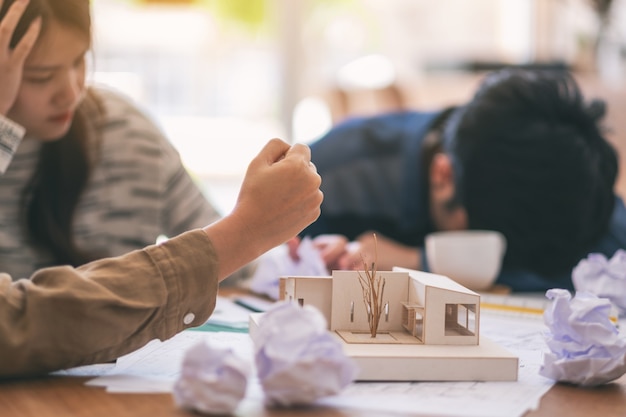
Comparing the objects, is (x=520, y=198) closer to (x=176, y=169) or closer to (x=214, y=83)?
(x=176, y=169)

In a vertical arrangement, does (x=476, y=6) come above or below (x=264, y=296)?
above

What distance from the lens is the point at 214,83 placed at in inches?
177

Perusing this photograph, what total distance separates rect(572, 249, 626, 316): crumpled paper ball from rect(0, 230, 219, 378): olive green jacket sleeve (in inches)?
21.7

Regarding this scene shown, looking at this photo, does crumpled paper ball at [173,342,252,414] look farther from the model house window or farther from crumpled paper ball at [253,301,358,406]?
the model house window

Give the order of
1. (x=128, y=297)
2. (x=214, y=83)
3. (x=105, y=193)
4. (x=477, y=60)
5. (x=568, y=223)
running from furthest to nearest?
(x=214, y=83)
(x=477, y=60)
(x=105, y=193)
(x=568, y=223)
(x=128, y=297)

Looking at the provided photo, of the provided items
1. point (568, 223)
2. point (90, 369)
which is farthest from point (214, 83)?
point (90, 369)

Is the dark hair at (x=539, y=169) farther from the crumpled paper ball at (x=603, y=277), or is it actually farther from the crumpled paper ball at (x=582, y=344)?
the crumpled paper ball at (x=582, y=344)

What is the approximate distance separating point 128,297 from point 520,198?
0.93 m

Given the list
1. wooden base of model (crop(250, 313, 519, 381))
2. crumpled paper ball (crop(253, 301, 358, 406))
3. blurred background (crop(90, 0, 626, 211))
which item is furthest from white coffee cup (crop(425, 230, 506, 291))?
blurred background (crop(90, 0, 626, 211))

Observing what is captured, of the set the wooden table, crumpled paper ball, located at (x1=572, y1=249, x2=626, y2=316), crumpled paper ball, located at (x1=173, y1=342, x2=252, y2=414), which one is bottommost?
crumpled paper ball, located at (x1=572, y1=249, x2=626, y2=316)

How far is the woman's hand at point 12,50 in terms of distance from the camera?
1059 mm

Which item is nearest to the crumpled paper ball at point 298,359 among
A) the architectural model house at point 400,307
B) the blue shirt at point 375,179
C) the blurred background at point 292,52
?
the architectural model house at point 400,307

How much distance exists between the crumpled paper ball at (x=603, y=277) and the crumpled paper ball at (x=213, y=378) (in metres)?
0.63

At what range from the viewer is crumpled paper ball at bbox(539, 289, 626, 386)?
712 millimetres
